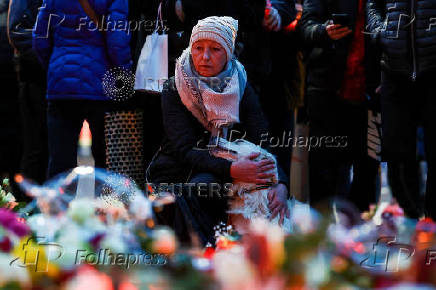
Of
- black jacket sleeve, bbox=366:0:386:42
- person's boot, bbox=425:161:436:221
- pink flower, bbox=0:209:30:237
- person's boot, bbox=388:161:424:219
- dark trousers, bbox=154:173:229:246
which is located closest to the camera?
pink flower, bbox=0:209:30:237

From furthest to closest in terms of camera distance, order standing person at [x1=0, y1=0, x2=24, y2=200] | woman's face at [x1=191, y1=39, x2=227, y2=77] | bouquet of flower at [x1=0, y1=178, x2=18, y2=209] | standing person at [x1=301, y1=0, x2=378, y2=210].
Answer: standing person at [x1=0, y1=0, x2=24, y2=200] → standing person at [x1=301, y1=0, x2=378, y2=210] → woman's face at [x1=191, y1=39, x2=227, y2=77] → bouquet of flower at [x1=0, y1=178, x2=18, y2=209]

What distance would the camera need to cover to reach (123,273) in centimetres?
155

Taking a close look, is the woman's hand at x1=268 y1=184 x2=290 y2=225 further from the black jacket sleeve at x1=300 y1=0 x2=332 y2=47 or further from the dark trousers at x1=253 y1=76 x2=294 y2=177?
the dark trousers at x1=253 y1=76 x2=294 y2=177

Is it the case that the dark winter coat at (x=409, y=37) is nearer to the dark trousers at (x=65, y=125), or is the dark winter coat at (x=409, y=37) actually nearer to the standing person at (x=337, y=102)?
the standing person at (x=337, y=102)

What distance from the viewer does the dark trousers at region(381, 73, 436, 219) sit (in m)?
4.73

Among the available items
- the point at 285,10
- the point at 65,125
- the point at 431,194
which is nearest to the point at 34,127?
the point at 65,125

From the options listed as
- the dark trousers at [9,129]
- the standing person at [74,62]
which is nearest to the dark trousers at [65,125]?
the standing person at [74,62]

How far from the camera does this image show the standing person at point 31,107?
6129mm

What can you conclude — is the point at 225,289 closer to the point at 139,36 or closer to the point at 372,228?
the point at 372,228

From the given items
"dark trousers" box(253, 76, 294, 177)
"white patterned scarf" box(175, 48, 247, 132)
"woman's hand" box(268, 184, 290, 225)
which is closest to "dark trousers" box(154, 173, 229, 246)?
"woman's hand" box(268, 184, 290, 225)

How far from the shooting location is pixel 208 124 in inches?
175

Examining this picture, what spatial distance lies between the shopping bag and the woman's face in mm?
784

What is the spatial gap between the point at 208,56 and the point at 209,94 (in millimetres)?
217

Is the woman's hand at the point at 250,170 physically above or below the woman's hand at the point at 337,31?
below
